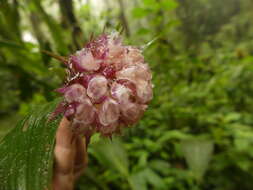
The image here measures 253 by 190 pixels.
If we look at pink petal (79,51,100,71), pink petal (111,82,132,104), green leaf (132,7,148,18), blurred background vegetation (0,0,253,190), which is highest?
green leaf (132,7,148,18)

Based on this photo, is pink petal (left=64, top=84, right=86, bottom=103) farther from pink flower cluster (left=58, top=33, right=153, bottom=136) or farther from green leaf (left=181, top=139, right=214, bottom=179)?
green leaf (left=181, top=139, right=214, bottom=179)

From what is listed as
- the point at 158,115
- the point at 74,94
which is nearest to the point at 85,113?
the point at 74,94

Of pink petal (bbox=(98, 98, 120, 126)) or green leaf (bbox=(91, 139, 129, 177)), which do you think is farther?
green leaf (bbox=(91, 139, 129, 177))

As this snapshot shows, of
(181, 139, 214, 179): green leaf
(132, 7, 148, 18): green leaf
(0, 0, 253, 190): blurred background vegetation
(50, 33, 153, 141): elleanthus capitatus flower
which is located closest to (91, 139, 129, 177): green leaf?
(0, 0, 253, 190): blurred background vegetation

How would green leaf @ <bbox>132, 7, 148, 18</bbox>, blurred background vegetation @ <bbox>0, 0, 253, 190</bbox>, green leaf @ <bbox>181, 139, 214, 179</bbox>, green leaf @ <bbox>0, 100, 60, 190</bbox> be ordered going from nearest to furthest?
1. green leaf @ <bbox>0, 100, 60, 190</bbox>
2. blurred background vegetation @ <bbox>0, 0, 253, 190</bbox>
3. green leaf @ <bbox>181, 139, 214, 179</bbox>
4. green leaf @ <bbox>132, 7, 148, 18</bbox>

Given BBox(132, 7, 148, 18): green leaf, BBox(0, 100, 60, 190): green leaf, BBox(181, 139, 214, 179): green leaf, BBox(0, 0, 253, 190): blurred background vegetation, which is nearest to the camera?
BBox(0, 100, 60, 190): green leaf

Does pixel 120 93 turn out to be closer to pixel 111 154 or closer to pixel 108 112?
pixel 108 112

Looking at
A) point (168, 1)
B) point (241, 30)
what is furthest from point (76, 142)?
point (241, 30)

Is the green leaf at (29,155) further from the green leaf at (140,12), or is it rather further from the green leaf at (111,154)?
the green leaf at (140,12)
